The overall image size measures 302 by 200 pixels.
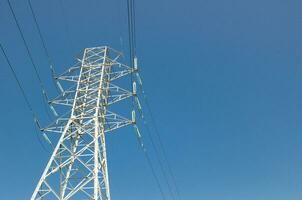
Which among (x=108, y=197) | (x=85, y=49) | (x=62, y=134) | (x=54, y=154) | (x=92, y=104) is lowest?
(x=108, y=197)

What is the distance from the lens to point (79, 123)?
19.8 m

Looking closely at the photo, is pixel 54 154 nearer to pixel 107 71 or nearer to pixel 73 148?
Answer: pixel 73 148

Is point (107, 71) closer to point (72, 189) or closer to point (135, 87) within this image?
point (135, 87)

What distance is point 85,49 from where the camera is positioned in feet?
79.5

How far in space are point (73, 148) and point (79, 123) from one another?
144 cm

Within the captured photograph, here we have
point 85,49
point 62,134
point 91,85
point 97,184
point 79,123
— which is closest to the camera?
point 97,184

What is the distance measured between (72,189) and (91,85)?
6.38 metres

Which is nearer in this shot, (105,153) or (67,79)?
(105,153)

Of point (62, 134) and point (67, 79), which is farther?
point (67, 79)

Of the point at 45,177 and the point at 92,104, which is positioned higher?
the point at 92,104

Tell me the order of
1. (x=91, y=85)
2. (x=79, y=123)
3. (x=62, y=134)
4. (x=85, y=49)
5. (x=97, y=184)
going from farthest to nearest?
(x=85, y=49) < (x=91, y=85) < (x=79, y=123) < (x=62, y=134) < (x=97, y=184)

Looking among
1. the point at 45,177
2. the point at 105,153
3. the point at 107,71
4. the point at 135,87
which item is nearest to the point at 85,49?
the point at 107,71

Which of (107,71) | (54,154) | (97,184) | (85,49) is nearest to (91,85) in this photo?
(107,71)

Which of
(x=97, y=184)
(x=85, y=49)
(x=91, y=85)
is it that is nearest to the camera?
(x=97, y=184)
